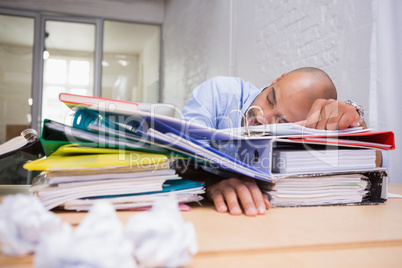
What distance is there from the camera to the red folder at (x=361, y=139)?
20.6 inches

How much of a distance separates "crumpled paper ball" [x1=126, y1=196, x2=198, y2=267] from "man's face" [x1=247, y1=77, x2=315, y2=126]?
0.68m

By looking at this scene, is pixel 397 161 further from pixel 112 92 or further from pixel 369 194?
pixel 112 92

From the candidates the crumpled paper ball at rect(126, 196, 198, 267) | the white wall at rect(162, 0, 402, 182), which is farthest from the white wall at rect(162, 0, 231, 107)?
the crumpled paper ball at rect(126, 196, 198, 267)

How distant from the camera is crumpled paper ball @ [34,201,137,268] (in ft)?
0.72

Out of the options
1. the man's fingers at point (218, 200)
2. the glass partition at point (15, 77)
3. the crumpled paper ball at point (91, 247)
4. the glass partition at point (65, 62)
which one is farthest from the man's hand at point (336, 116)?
the glass partition at point (15, 77)

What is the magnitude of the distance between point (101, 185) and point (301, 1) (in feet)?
5.30

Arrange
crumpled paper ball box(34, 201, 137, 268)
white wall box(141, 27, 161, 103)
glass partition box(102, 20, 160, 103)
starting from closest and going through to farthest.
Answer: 1. crumpled paper ball box(34, 201, 137, 268)
2. glass partition box(102, 20, 160, 103)
3. white wall box(141, 27, 161, 103)

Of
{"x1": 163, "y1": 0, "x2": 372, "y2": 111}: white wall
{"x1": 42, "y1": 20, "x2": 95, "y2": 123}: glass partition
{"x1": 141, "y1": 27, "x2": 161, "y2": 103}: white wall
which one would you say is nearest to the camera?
{"x1": 163, "y1": 0, "x2": 372, "y2": 111}: white wall

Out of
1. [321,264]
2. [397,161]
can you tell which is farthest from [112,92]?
[321,264]

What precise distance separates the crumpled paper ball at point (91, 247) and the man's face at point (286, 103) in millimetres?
718

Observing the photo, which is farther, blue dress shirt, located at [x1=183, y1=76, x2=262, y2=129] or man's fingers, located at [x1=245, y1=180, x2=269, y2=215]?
blue dress shirt, located at [x1=183, y1=76, x2=262, y2=129]

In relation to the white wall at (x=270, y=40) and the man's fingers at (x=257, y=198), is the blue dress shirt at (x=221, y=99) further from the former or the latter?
the man's fingers at (x=257, y=198)

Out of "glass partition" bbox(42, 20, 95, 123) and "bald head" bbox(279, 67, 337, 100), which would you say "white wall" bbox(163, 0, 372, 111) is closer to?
"bald head" bbox(279, 67, 337, 100)

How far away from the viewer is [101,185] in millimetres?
454
